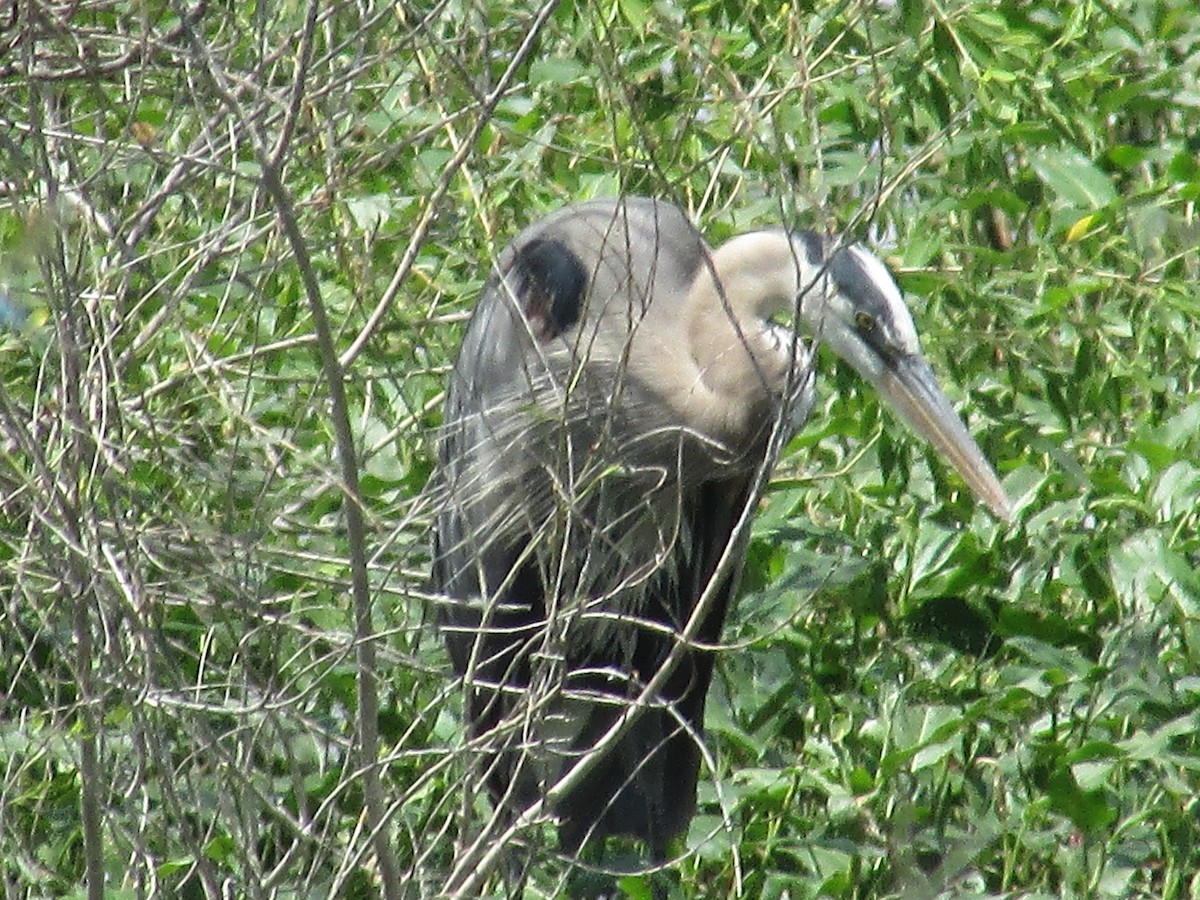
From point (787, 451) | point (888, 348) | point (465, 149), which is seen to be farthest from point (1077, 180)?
point (465, 149)

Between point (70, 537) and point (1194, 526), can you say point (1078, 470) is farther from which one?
point (70, 537)

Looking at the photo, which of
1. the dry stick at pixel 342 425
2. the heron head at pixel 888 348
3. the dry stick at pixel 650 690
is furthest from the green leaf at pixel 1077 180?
the dry stick at pixel 342 425

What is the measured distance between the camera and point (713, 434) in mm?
3104

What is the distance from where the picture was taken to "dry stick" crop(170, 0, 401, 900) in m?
1.65

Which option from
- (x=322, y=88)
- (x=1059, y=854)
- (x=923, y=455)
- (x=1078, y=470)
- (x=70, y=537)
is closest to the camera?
(x=70, y=537)

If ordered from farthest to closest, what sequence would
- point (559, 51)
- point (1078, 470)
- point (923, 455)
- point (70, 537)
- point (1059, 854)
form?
point (559, 51)
point (923, 455)
point (1059, 854)
point (1078, 470)
point (70, 537)

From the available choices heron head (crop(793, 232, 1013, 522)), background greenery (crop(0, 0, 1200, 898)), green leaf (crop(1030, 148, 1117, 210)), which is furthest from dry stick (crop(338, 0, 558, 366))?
green leaf (crop(1030, 148, 1117, 210))

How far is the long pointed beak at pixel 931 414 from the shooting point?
2875mm

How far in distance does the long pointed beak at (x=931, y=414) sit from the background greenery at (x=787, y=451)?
0.06 metres

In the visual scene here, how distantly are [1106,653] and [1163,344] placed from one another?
653 mm

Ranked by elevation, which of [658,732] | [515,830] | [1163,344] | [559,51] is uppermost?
[559,51]

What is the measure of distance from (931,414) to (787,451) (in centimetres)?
24

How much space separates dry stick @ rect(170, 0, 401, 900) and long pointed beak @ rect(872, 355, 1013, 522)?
1197 millimetres

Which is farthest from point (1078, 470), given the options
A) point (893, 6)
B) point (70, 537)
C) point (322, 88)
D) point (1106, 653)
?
point (70, 537)
